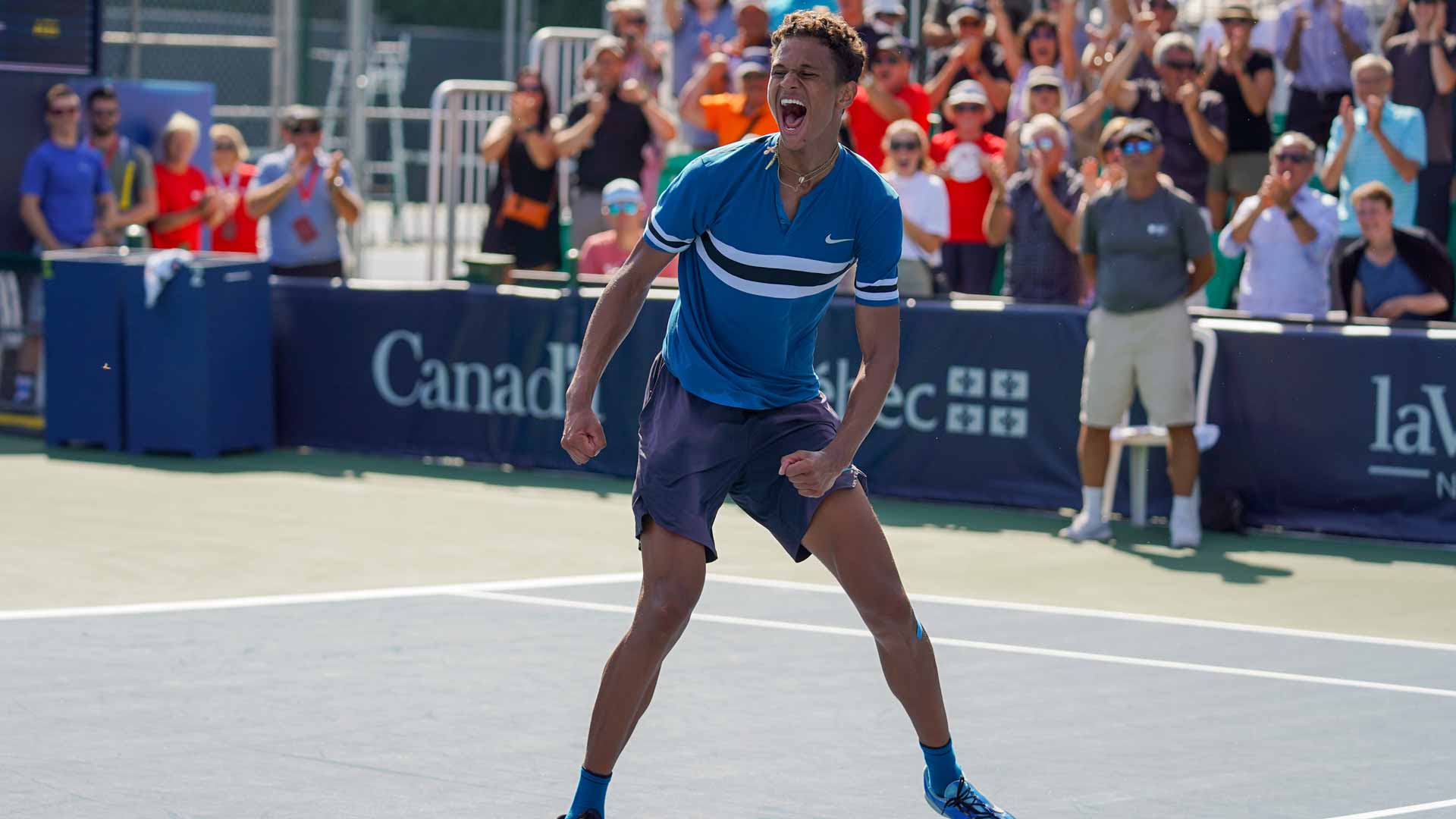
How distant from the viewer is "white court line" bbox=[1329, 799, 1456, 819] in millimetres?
5992

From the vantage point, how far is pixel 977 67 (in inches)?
589

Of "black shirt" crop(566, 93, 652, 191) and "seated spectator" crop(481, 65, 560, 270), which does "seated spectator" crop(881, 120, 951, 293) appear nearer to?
"black shirt" crop(566, 93, 652, 191)

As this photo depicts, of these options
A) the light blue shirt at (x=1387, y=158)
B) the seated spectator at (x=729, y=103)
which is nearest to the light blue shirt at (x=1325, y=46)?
the light blue shirt at (x=1387, y=158)

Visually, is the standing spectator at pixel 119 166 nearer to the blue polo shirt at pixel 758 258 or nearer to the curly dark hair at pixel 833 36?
the blue polo shirt at pixel 758 258

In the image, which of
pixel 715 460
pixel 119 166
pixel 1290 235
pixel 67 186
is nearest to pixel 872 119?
pixel 1290 235

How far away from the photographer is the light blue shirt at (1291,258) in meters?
11.9

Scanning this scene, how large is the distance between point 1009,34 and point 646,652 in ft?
33.6

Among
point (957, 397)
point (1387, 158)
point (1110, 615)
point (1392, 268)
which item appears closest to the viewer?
point (1110, 615)

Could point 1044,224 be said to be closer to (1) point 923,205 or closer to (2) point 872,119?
(1) point 923,205

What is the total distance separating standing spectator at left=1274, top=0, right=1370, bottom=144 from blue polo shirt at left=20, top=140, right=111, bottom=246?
8.36 m

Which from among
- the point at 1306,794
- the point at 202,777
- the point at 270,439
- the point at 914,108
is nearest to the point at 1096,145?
the point at 914,108

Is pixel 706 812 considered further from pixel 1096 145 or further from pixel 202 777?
pixel 1096 145

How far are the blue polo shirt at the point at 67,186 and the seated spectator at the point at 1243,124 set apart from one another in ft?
25.6

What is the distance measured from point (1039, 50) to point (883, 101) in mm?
1328
